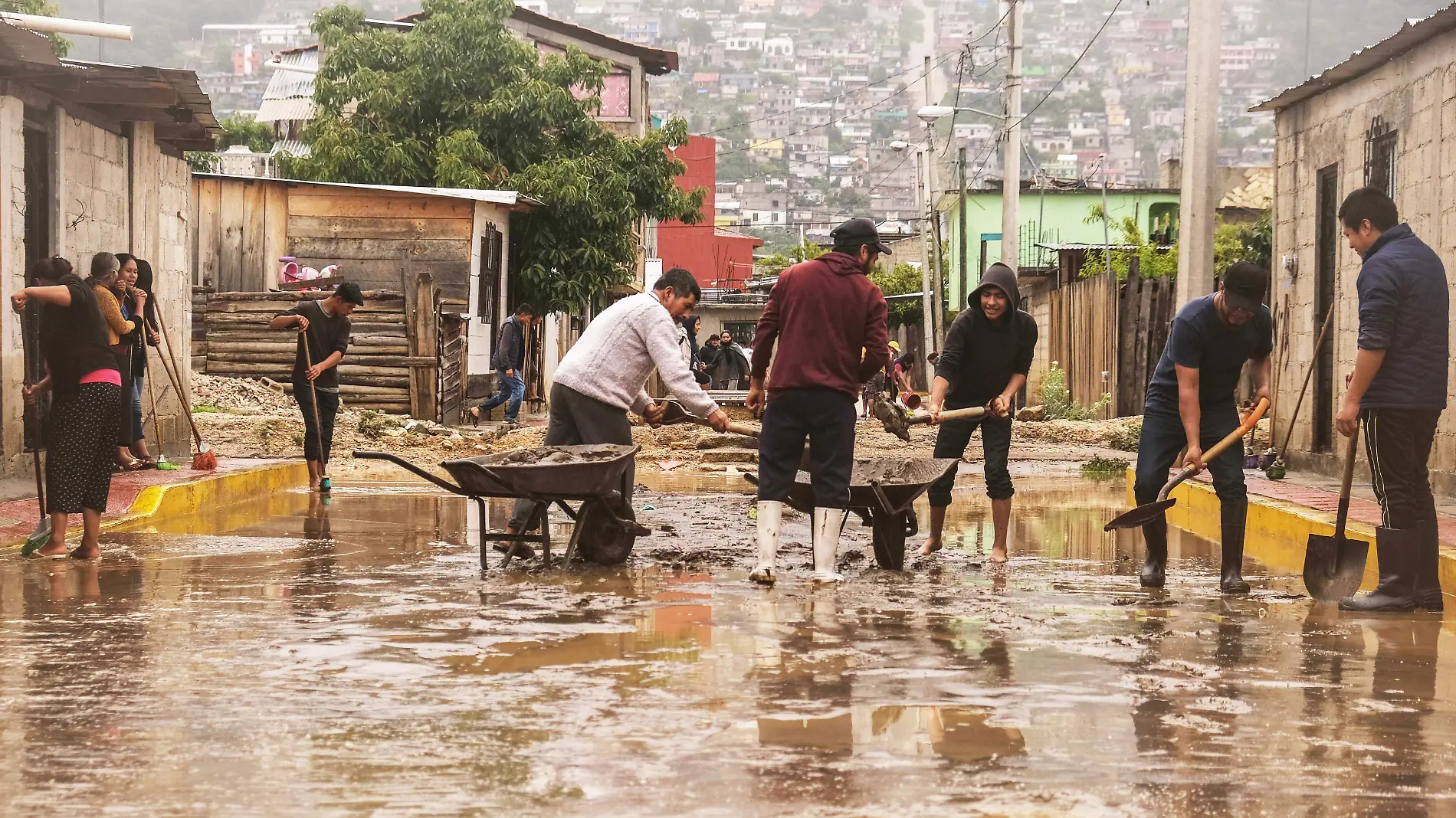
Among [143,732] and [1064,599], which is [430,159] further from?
[143,732]

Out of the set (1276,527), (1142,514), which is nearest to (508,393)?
(1276,527)

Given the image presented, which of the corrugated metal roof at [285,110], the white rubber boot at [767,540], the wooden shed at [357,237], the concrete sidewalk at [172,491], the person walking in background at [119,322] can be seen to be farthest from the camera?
the corrugated metal roof at [285,110]

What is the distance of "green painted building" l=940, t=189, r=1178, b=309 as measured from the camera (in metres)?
49.9

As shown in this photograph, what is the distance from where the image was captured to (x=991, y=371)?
9.70m

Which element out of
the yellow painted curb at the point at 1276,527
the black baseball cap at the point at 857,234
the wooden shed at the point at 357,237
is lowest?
the yellow painted curb at the point at 1276,527

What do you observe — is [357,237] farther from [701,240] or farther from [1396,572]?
[701,240]

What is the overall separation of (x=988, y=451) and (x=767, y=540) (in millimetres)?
2010

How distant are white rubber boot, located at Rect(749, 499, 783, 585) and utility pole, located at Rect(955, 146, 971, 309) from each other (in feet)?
66.8

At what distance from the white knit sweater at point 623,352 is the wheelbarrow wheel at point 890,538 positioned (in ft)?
3.58

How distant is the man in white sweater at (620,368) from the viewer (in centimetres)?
896

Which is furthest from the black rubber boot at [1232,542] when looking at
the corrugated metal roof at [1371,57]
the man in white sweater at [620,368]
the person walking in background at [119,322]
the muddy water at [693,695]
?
the person walking in background at [119,322]

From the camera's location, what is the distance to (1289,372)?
1580cm

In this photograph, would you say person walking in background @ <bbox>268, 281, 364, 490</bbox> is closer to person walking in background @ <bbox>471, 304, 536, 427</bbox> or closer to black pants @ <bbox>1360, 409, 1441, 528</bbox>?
black pants @ <bbox>1360, 409, 1441, 528</bbox>

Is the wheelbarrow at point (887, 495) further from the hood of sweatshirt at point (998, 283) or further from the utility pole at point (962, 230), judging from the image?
the utility pole at point (962, 230)
